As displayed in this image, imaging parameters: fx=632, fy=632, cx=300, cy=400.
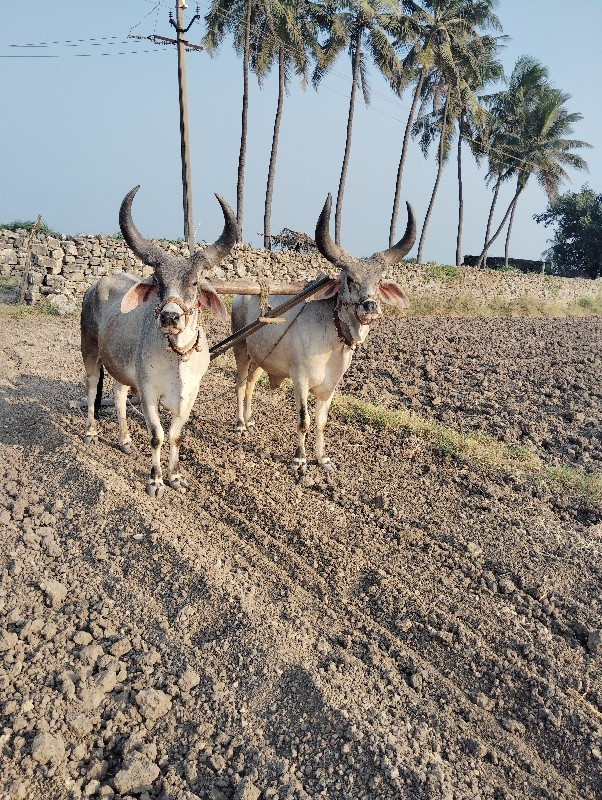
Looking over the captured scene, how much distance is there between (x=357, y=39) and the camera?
2530 cm

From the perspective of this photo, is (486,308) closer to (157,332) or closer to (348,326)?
(348,326)

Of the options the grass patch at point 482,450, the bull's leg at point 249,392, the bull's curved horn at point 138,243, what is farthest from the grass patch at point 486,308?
the bull's curved horn at point 138,243

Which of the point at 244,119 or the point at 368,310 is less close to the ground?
the point at 244,119

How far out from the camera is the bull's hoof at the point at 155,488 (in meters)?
5.18

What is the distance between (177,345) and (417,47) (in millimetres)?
27222

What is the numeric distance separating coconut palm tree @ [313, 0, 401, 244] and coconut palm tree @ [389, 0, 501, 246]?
3.19ft

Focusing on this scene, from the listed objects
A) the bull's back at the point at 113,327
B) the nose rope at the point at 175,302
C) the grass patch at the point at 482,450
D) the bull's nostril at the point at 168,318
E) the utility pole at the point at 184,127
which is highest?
the utility pole at the point at 184,127

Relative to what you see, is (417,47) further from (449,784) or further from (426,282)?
(449,784)

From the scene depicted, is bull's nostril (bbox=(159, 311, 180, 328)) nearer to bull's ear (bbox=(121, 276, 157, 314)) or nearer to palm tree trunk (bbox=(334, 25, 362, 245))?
bull's ear (bbox=(121, 276, 157, 314))

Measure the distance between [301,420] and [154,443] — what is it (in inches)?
56.2

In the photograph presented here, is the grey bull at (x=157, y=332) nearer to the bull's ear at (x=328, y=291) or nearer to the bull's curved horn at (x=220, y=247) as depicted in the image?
the bull's curved horn at (x=220, y=247)

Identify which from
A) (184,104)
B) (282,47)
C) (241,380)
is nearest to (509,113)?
(282,47)

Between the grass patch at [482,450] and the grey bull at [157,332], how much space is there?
8.42ft

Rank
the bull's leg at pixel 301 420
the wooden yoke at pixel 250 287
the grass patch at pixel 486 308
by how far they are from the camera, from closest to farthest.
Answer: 1. the wooden yoke at pixel 250 287
2. the bull's leg at pixel 301 420
3. the grass patch at pixel 486 308
